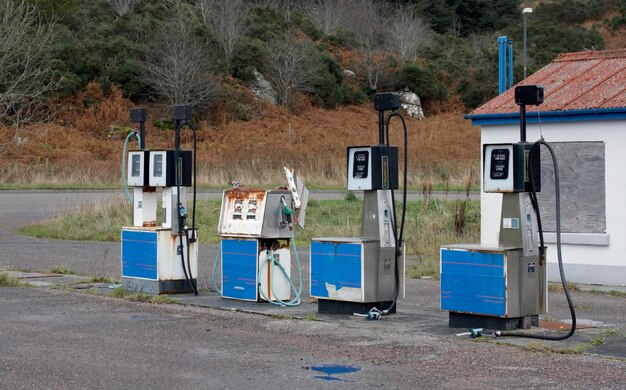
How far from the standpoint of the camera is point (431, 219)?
861 inches

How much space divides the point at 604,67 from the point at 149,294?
809cm

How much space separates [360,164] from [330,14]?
62.9 meters

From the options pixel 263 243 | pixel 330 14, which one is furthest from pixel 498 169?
pixel 330 14

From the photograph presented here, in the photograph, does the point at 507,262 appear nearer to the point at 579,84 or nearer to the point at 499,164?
the point at 499,164

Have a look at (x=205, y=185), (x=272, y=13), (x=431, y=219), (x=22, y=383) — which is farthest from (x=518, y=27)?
(x=22, y=383)

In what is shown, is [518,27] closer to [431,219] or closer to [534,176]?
[431,219]

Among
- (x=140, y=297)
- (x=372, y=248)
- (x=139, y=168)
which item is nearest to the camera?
(x=372, y=248)

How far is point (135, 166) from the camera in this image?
13.3 m

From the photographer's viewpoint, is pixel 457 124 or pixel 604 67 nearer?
pixel 604 67

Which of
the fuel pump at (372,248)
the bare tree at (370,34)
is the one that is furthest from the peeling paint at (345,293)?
the bare tree at (370,34)

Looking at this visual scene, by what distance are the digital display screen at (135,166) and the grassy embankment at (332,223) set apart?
18.7 feet

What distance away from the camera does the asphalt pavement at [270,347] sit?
801 centimetres

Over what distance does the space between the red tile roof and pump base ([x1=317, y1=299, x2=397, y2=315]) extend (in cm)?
524

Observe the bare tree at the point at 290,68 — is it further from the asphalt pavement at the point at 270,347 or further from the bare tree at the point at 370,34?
the asphalt pavement at the point at 270,347
